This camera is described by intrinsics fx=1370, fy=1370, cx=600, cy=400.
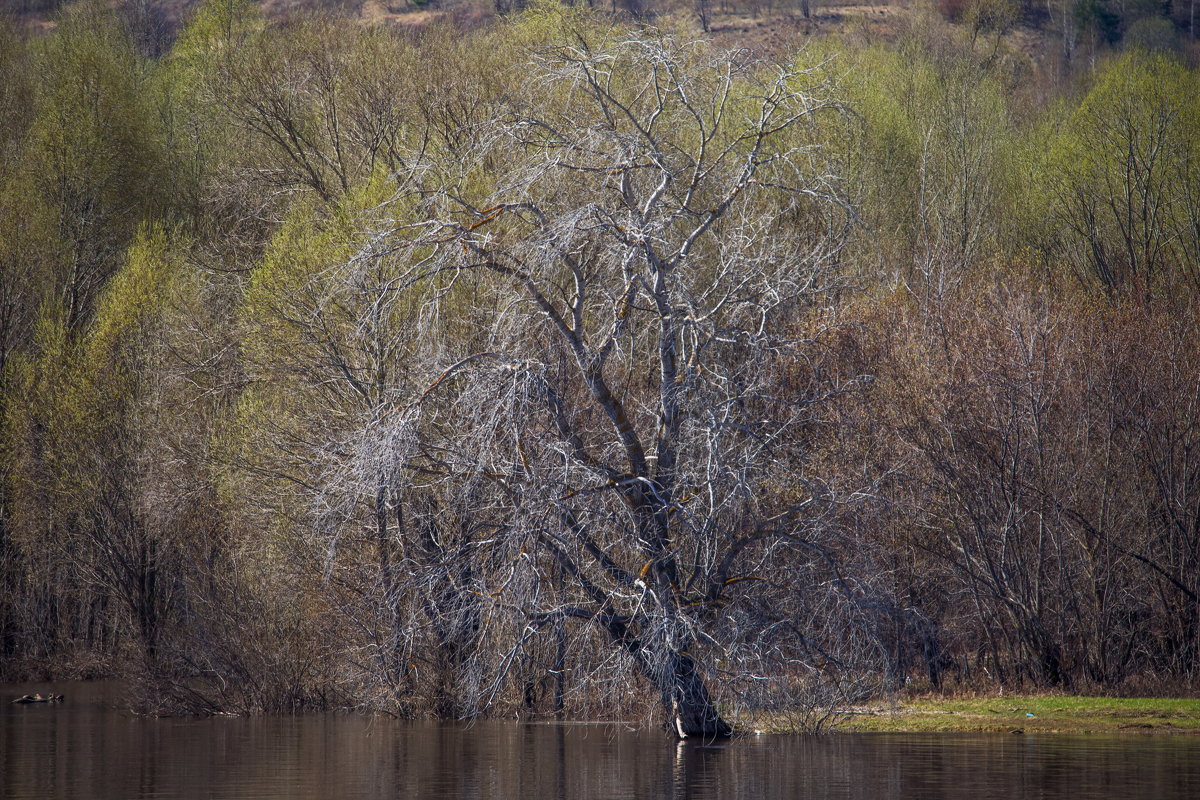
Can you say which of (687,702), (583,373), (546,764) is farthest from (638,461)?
(546,764)

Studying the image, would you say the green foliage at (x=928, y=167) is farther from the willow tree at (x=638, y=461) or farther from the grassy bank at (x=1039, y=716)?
the willow tree at (x=638, y=461)

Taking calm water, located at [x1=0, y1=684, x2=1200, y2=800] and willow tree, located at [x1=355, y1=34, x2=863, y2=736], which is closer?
calm water, located at [x1=0, y1=684, x2=1200, y2=800]

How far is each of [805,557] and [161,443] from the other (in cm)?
1555

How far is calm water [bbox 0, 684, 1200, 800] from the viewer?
57.0 ft

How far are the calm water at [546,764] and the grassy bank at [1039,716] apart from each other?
2.93ft

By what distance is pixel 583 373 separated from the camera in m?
21.2

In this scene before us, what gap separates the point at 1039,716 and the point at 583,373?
1107cm

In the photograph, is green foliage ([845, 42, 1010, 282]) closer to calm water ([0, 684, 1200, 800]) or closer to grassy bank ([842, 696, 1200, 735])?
grassy bank ([842, 696, 1200, 735])

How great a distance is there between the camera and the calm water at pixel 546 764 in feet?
57.0

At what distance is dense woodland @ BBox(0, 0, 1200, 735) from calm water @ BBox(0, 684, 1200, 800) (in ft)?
3.45

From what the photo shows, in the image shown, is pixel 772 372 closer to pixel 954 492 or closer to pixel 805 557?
pixel 805 557

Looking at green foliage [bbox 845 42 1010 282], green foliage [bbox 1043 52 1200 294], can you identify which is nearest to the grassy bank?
green foliage [bbox 845 42 1010 282]

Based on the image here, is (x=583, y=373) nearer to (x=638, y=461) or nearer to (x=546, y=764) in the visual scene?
(x=638, y=461)

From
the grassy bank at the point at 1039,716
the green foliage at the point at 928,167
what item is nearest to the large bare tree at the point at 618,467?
the grassy bank at the point at 1039,716
